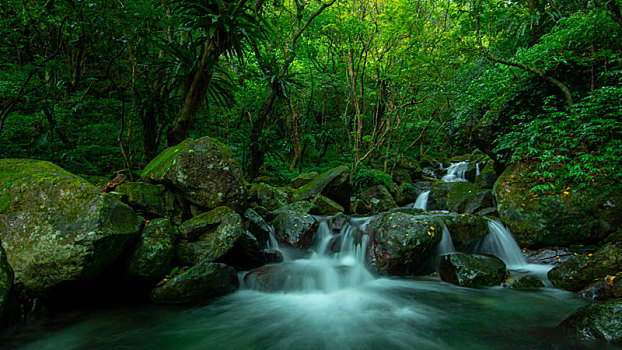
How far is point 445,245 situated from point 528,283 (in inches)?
50.2

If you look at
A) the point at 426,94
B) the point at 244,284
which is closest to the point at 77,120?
the point at 244,284

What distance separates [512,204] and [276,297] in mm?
5038

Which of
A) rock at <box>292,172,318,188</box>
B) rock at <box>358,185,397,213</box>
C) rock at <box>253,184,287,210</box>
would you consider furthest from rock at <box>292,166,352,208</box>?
rock at <box>358,185,397,213</box>

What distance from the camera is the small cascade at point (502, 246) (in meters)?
5.34

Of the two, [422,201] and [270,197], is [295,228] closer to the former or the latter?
[270,197]

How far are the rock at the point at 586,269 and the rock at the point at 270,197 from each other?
5.63 meters

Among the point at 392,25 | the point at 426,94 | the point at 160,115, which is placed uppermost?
the point at 392,25

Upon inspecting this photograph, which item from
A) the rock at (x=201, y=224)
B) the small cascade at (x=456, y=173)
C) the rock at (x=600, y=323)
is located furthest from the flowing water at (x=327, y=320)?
the small cascade at (x=456, y=173)

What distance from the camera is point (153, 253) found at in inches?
150

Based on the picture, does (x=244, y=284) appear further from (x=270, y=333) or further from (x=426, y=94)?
(x=426, y=94)

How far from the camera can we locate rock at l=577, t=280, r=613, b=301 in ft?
11.0

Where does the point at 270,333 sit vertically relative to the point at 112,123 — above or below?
below

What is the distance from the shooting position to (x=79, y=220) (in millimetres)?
3221

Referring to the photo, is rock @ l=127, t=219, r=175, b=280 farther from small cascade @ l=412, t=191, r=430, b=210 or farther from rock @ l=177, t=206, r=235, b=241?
small cascade @ l=412, t=191, r=430, b=210
